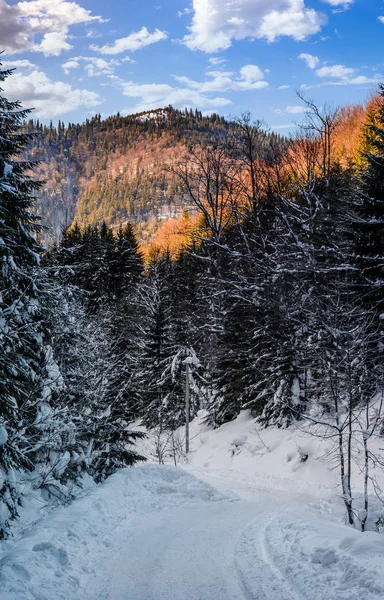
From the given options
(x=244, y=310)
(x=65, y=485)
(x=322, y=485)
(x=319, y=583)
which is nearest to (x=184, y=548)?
(x=319, y=583)

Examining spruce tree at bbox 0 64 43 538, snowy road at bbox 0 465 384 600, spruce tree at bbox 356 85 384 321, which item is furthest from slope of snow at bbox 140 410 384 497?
spruce tree at bbox 0 64 43 538

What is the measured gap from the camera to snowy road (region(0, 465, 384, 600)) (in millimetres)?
5051

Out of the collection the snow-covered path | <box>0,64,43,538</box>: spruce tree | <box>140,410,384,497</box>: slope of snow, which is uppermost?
<box>0,64,43,538</box>: spruce tree

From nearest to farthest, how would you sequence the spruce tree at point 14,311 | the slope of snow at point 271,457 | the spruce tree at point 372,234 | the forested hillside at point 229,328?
the spruce tree at point 14,311, the forested hillside at point 229,328, the spruce tree at point 372,234, the slope of snow at point 271,457

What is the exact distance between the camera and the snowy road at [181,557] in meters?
5.05

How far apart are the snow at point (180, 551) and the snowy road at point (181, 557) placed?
0.05 ft

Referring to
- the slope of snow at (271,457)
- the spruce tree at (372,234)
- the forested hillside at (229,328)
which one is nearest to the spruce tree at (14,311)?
the forested hillside at (229,328)

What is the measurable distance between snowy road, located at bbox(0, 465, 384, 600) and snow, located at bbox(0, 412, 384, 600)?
0.02m

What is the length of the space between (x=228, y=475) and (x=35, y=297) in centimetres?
1311

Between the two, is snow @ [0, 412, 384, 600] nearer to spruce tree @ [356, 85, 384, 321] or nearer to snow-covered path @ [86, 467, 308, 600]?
snow-covered path @ [86, 467, 308, 600]

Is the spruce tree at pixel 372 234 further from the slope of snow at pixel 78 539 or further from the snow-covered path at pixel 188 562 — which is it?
the slope of snow at pixel 78 539

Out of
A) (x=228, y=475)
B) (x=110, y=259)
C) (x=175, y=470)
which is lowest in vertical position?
(x=228, y=475)

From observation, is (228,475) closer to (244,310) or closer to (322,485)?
(322,485)

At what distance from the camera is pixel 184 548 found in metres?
7.11
